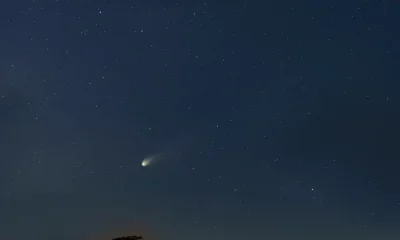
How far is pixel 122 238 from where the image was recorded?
104 feet

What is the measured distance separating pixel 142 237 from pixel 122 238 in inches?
106

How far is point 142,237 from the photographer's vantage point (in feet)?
104
